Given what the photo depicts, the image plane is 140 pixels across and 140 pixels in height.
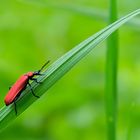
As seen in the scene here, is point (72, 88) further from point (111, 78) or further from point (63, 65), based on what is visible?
point (63, 65)

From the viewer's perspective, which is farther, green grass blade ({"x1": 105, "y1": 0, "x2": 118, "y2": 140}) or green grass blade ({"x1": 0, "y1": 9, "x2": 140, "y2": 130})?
green grass blade ({"x1": 105, "y1": 0, "x2": 118, "y2": 140})

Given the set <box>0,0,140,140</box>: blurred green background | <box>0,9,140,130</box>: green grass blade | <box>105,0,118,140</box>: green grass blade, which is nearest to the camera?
<box>0,9,140,130</box>: green grass blade

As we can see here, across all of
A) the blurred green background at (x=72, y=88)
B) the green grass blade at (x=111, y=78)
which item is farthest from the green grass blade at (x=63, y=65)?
the blurred green background at (x=72, y=88)

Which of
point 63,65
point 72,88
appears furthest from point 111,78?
point 72,88

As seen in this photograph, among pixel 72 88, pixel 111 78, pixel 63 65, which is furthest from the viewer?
pixel 72 88

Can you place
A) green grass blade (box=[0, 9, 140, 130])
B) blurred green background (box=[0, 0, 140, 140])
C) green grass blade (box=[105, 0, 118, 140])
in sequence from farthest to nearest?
blurred green background (box=[0, 0, 140, 140]) < green grass blade (box=[105, 0, 118, 140]) < green grass blade (box=[0, 9, 140, 130])

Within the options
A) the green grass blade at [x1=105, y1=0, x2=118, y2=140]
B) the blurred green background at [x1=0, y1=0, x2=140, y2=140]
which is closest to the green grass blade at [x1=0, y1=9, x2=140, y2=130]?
the green grass blade at [x1=105, y1=0, x2=118, y2=140]

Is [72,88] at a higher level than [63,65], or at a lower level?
higher

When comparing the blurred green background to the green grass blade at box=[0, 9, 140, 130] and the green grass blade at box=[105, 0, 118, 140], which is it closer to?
the green grass blade at box=[105, 0, 118, 140]

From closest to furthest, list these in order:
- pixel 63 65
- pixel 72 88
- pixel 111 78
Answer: pixel 63 65
pixel 111 78
pixel 72 88
